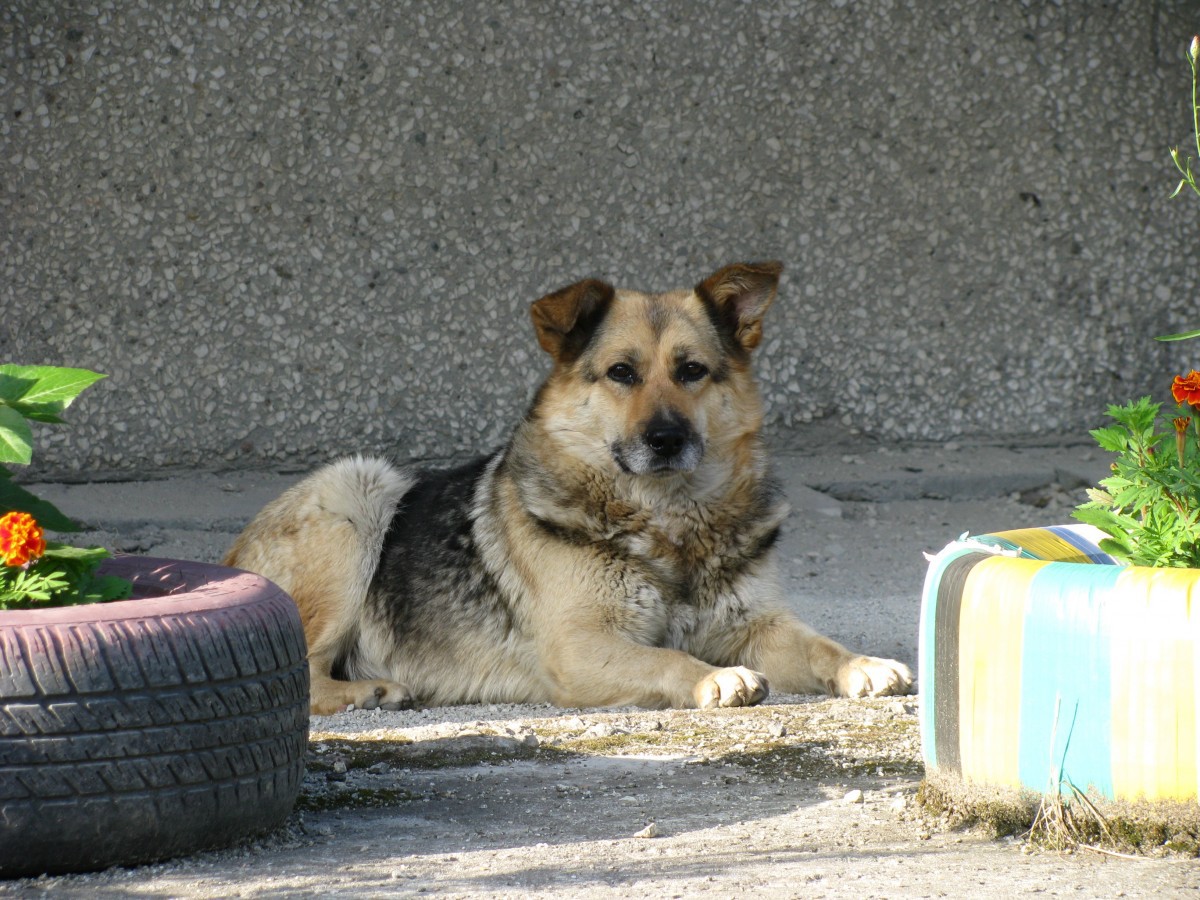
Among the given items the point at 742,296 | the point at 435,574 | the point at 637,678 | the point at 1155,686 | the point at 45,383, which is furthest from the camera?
the point at 435,574

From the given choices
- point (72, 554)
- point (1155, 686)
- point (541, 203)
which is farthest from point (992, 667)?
point (541, 203)

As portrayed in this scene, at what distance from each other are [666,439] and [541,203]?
2.81 meters

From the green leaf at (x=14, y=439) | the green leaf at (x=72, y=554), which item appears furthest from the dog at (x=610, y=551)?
the green leaf at (x=14, y=439)

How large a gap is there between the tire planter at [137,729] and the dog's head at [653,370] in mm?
2136

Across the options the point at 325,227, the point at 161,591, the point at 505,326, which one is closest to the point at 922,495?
the point at 505,326

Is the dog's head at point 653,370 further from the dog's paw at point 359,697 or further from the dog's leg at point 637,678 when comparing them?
the dog's paw at point 359,697

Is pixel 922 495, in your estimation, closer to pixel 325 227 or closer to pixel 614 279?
pixel 614 279

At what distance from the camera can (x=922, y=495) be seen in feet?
24.7

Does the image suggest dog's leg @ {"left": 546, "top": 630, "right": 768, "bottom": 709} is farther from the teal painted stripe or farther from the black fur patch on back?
the teal painted stripe

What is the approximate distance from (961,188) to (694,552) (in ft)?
11.6

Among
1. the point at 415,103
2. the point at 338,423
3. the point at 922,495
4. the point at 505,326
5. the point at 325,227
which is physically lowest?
the point at 922,495

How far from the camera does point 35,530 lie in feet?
9.00

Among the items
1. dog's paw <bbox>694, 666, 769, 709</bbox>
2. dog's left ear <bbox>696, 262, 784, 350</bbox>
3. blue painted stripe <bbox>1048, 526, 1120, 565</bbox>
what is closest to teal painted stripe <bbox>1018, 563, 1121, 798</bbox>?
blue painted stripe <bbox>1048, 526, 1120, 565</bbox>

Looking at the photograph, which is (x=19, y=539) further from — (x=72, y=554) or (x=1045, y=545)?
(x=1045, y=545)
